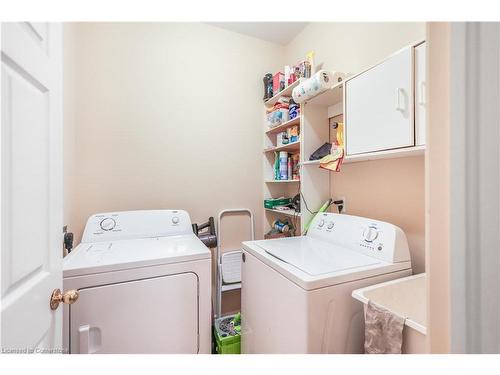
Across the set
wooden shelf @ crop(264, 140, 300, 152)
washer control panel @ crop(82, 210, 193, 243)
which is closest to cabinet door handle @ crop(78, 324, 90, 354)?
washer control panel @ crop(82, 210, 193, 243)

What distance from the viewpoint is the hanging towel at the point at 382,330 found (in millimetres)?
879

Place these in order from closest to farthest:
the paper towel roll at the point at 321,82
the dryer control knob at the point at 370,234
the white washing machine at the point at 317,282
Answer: the white washing machine at the point at 317,282 → the dryer control knob at the point at 370,234 → the paper towel roll at the point at 321,82

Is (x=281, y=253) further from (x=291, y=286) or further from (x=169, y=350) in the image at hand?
(x=169, y=350)

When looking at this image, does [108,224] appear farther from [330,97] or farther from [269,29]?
[269,29]

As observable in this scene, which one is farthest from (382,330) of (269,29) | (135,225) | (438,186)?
(269,29)

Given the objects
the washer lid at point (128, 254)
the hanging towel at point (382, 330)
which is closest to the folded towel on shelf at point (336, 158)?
the hanging towel at point (382, 330)

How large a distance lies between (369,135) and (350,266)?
2.40 ft

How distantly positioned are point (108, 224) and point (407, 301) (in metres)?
2.02

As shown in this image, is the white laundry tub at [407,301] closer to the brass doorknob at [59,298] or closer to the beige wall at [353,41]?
the brass doorknob at [59,298]

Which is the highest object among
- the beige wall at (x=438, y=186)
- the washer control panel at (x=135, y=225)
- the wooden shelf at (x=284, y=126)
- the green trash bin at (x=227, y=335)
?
the wooden shelf at (x=284, y=126)

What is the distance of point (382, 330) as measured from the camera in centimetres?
92

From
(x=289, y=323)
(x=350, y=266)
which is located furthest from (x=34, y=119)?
(x=350, y=266)

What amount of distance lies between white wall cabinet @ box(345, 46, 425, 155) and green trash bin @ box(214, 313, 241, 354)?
5.41 feet
